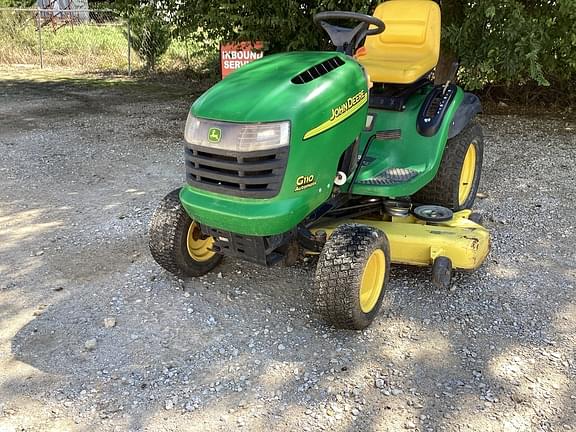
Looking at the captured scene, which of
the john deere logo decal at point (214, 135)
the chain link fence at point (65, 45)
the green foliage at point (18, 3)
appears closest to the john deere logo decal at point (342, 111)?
the john deere logo decal at point (214, 135)

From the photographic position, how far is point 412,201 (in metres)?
4.14

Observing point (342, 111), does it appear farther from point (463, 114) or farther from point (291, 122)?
point (463, 114)

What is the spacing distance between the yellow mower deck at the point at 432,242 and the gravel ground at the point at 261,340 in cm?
20

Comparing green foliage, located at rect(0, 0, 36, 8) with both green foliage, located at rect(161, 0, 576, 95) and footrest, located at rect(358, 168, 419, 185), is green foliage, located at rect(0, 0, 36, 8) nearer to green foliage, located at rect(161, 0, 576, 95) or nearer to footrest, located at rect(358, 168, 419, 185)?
green foliage, located at rect(161, 0, 576, 95)


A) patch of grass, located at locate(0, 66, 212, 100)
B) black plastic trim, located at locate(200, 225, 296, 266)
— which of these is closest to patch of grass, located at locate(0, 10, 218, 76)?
patch of grass, located at locate(0, 66, 212, 100)

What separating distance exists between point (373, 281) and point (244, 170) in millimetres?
911

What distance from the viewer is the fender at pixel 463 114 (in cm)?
390

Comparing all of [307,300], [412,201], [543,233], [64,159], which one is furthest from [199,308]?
[64,159]

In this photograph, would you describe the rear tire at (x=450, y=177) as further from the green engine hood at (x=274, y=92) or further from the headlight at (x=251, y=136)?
the headlight at (x=251, y=136)

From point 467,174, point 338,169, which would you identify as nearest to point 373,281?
point 338,169

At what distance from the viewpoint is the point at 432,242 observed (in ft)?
11.1

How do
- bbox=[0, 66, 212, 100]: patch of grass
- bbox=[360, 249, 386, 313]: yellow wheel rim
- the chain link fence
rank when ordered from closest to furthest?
bbox=[360, 249, 386, 313]: yellow wheel rim
bbox=[0, 66, 212, 100]: patch of grass
the chain link fence

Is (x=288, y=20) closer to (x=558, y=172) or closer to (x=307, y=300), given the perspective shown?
(x=558, y=172)

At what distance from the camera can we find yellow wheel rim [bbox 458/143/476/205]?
14.5 feet
